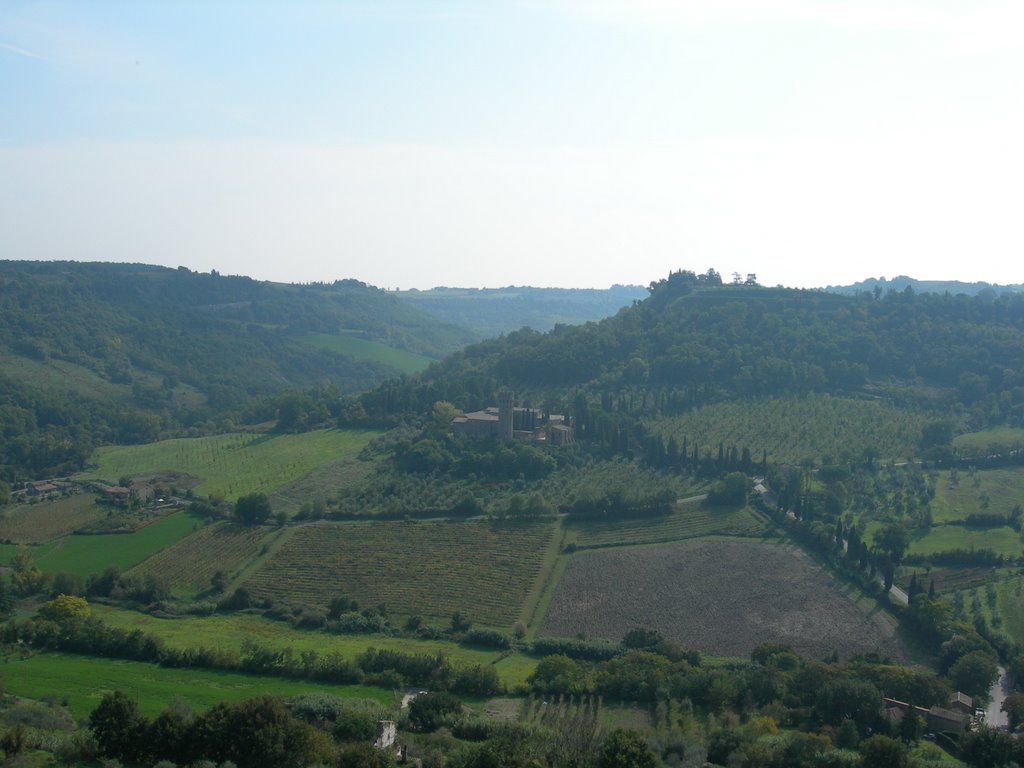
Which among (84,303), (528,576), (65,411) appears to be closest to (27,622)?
(528,576)

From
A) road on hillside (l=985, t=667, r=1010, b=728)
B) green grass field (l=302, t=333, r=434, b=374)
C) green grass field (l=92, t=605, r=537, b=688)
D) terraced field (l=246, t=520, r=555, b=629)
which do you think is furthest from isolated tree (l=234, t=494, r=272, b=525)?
green grass field (l=302, t=333, r=434, b=374)

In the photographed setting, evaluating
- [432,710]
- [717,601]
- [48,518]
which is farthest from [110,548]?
[717,601]

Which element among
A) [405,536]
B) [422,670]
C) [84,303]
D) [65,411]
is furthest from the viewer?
[84,303]

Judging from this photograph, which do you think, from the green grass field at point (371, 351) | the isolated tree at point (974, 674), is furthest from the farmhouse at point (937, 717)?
the green grass field at point (371, 351)

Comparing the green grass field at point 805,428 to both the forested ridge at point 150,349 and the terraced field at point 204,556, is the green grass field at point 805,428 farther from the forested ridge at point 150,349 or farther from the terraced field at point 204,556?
the forested ridge at point 150,349

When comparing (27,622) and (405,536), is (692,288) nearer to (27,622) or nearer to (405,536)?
(405,536)
